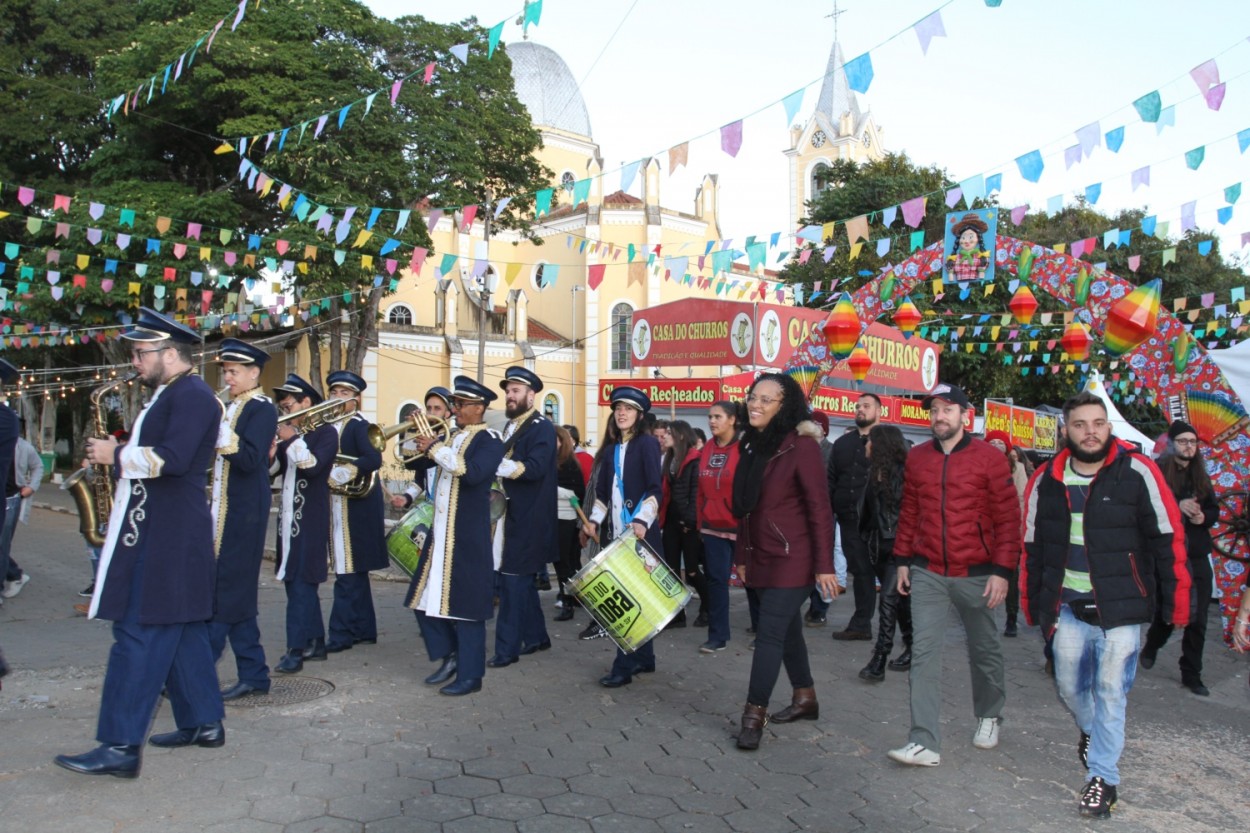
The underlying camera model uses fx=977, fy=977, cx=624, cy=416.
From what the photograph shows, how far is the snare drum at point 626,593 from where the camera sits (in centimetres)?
570

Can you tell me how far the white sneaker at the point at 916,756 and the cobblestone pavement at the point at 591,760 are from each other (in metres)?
0.04

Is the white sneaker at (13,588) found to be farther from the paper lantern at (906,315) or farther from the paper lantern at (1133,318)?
the paper lantern at (1133,318)

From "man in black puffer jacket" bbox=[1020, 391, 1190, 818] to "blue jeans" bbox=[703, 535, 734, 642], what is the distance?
314cm

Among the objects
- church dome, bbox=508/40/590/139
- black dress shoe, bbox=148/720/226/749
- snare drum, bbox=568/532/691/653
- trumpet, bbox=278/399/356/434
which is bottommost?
black dress shoe, bbox=148/720/226/749

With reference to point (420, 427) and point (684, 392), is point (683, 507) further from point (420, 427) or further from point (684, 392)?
point (684, 392)

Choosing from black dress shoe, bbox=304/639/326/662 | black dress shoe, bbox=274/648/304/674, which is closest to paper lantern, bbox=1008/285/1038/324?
black dress shoe, bbox=304/639/326/662

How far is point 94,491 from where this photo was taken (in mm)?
6320

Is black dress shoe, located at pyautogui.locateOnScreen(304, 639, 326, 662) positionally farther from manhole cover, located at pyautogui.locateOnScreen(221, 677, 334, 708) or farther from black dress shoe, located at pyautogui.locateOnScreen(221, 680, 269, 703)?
black dress shoe, located at pyautogui.locateOnScreen(221, 680, 269, 703)

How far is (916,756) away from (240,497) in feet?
12.5

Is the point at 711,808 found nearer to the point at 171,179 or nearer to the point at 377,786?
the point at 377,786

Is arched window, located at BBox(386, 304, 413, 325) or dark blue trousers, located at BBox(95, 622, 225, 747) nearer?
dark blue trousers, located at BBox(95, 622, 225, 747)

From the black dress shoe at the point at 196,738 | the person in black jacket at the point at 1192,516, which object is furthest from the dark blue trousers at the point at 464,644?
the person in black jacket at the point at 1192,516

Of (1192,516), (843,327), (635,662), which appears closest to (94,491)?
(635,662)

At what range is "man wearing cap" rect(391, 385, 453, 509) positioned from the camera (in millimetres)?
6926
